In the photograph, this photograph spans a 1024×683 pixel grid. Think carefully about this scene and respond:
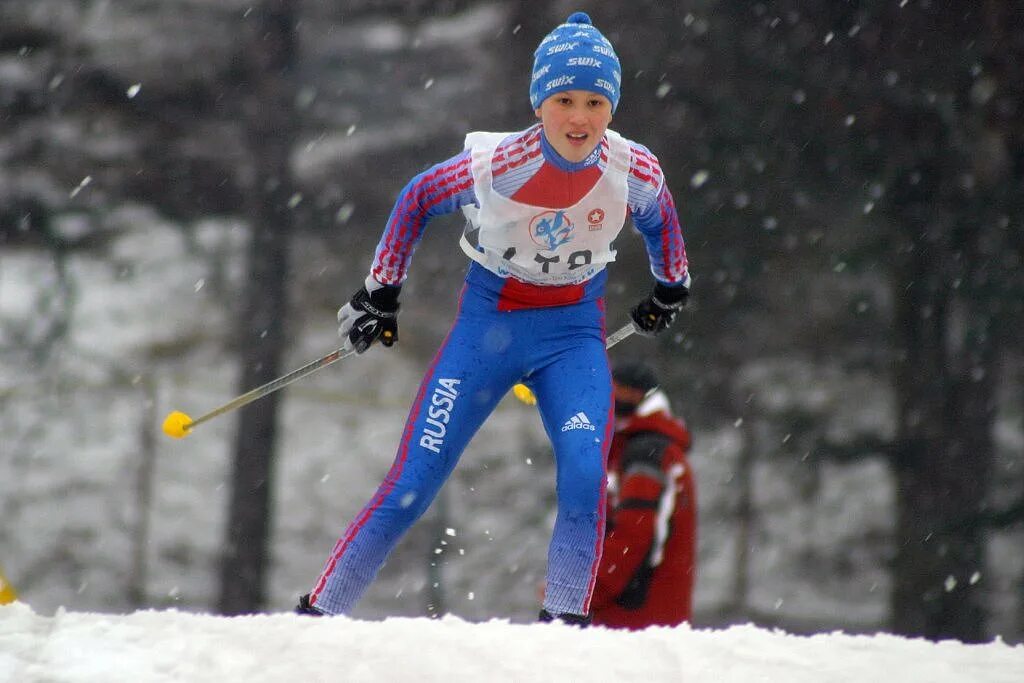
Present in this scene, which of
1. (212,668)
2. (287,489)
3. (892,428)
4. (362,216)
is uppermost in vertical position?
(362,216)

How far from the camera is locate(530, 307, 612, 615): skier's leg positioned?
3389 mm

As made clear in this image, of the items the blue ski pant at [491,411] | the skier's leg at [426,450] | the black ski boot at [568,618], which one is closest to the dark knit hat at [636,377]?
the blue ski pant at [491,411]

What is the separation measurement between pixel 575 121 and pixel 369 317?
38.5 inches

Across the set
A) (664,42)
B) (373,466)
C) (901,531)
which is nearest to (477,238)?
(901,531)

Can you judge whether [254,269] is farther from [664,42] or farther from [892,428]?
[892,428]

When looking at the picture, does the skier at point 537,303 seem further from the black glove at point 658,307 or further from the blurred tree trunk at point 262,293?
the blurred tree trunk at point 262,293

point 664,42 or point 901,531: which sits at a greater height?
point 664,42

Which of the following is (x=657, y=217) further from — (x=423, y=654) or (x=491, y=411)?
(x=423, y=654)

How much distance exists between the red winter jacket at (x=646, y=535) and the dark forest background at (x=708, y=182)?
504 cm

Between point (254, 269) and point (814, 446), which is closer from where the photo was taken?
point (814, 446)

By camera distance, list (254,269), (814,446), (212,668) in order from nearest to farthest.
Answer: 1. (212,668)
2. (814,446)
3. (254,269)

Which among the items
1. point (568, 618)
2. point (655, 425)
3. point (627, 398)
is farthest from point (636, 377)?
point (568, 618)

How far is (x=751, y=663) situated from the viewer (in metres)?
2.86

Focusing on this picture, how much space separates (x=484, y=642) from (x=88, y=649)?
3.20 ft
